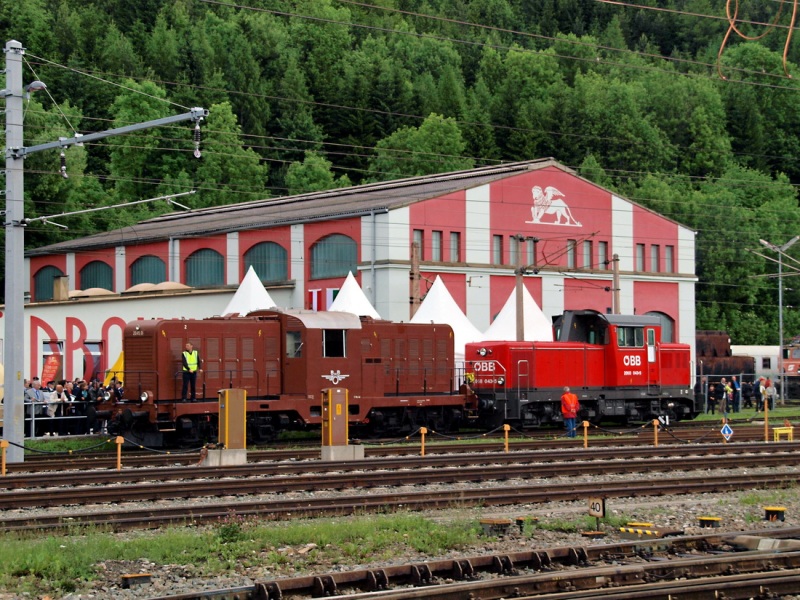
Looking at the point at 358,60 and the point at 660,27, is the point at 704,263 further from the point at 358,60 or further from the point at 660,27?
the point at 660,27

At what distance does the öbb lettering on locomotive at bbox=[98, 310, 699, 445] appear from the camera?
29641 mm

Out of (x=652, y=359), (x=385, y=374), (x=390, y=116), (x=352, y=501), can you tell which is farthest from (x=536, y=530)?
(x=390, y=116)

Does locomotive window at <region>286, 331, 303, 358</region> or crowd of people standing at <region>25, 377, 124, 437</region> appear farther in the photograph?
crowd of people standing at <region>25, 377, 124, 437</region>

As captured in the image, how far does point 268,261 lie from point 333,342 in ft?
75.9

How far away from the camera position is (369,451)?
90.0 feet

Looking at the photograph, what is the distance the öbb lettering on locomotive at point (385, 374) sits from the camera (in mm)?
29641

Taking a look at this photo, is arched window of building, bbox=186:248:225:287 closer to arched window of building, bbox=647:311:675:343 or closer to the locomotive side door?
arched window of building, bbox=647:311:675:343

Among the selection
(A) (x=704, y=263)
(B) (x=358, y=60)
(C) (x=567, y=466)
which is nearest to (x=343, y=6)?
(B) (x=358, y=60)

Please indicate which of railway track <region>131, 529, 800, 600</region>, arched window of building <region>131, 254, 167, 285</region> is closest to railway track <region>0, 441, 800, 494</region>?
A: railway track <region>131, 529, 800, 600</region>

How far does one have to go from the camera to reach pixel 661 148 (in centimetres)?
11219

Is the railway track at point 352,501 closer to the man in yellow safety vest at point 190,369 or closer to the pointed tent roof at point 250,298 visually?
the man in yellow safety vest at point 190,369

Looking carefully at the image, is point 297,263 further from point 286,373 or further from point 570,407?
point 570,407

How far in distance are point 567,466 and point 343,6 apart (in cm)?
13059

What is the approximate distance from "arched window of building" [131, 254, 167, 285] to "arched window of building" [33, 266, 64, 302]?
19.2 ft
